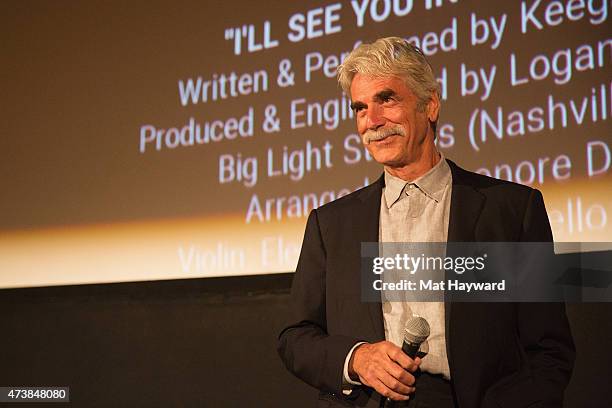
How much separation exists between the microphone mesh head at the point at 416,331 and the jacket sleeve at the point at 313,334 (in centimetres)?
19

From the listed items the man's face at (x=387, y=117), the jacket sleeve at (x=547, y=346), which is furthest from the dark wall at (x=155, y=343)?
the jacket sleeve at (x=547, y=346)

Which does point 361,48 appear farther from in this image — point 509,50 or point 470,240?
point 509,50

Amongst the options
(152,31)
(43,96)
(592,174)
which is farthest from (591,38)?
(43,96)

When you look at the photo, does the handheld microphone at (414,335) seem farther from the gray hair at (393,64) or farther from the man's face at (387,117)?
the gray hair at (393,64)

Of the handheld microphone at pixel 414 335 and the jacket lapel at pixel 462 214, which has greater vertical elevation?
the jacket lapel at pixel 462 214

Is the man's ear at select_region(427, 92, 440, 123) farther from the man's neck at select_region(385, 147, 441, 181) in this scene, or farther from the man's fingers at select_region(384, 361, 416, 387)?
the man's fingers at select_region(384, 361, 416, 387)

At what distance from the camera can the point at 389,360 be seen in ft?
4.79

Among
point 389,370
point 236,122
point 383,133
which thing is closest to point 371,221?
point 383,133

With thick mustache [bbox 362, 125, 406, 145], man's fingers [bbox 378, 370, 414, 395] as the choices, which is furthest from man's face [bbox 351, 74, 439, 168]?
man's fingers [bbox 378, 370, 414, 395]

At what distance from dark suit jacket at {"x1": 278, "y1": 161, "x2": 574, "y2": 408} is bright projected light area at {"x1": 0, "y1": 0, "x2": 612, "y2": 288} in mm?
1315

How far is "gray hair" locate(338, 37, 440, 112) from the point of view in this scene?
5.79ft

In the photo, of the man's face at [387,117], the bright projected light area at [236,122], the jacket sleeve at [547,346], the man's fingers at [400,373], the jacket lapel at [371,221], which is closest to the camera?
the man's fingers at [400,373]

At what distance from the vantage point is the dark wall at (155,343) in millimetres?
3664

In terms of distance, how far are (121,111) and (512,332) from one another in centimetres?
299
